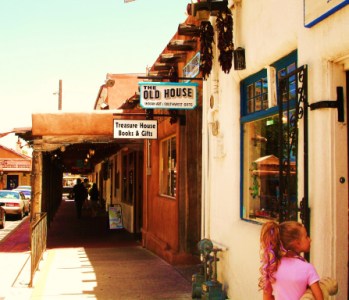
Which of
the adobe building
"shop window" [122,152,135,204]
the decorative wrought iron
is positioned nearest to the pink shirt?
the decorative wrought iron

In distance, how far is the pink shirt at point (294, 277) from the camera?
343 cm

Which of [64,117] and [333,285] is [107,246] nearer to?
[64,117]

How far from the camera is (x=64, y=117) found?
12961 millimetres

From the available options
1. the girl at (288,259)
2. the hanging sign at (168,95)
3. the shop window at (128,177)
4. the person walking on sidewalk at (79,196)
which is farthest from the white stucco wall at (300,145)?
the person walking on sidewalk at (79,196)

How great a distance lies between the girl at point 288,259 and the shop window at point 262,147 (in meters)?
2.04

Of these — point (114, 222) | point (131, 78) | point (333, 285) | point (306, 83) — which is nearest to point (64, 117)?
point (114, 222)

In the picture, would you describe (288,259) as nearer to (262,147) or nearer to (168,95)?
(262,147)

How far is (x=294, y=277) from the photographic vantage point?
11.3 ft

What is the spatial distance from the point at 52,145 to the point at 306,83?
1036 cm

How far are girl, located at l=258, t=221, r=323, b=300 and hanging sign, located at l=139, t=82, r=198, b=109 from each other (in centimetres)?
553

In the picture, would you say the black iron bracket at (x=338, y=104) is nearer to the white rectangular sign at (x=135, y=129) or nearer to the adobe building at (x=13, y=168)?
the white rectangular sign at (x=135, y=129)

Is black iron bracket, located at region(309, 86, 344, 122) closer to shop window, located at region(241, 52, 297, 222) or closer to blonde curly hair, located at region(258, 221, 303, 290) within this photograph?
shop window, located at region(241, 52, 297, 222)

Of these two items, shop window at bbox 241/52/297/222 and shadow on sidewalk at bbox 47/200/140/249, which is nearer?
shop window at bbox 241/52/297/222

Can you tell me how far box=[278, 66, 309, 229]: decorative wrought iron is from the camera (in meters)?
4.78
